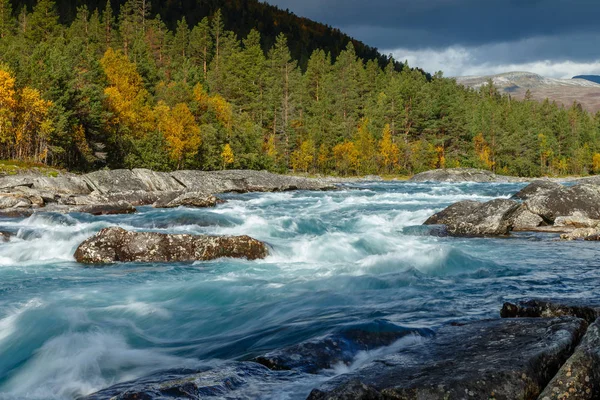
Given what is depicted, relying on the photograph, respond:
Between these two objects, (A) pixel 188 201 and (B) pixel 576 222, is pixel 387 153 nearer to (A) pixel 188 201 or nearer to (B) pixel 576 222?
(A) pixel 188 201

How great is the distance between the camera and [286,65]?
11331 cm

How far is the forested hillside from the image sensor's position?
52.1m

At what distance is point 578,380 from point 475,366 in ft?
2.75

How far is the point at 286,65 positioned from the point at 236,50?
16428mm

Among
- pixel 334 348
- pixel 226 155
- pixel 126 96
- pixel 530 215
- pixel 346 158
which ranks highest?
pixel 126 96

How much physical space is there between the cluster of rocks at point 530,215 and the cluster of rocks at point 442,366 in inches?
461

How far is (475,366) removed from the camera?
437 centimetres

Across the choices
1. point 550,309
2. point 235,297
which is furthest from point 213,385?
point 235,297

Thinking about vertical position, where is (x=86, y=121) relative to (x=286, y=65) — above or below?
below

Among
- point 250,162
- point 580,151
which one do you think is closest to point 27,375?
point 250,162

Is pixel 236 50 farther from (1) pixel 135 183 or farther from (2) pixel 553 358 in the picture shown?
(2) pixel 553 358

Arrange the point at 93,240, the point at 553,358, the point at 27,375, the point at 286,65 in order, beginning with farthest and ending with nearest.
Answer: the point at 286,65, the point at 93,240, the point at 27,375, the point at 553,358

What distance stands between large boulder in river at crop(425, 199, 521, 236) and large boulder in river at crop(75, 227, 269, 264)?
8338 mm

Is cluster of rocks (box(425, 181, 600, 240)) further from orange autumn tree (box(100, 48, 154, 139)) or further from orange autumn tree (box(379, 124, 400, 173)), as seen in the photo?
orange autumn tree (box(379, 124, 400, 173))
